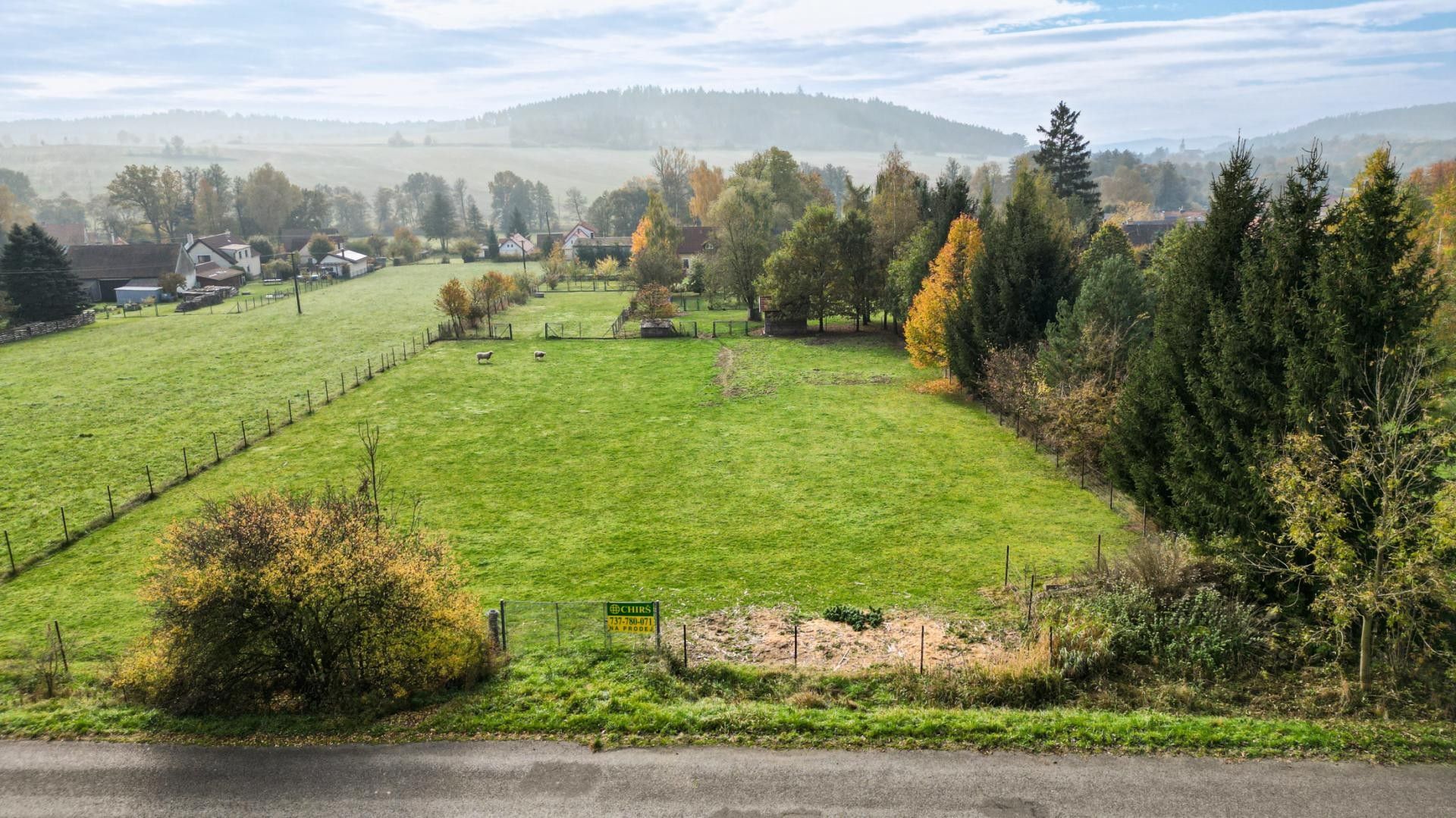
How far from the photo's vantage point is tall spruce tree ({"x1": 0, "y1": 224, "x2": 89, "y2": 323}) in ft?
211

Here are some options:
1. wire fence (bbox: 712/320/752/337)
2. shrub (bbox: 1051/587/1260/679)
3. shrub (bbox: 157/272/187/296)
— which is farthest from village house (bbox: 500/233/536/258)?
shrub (bbox: 1051/587/1260/679)

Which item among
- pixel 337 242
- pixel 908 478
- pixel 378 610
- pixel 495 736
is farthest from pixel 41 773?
pixel 337 242

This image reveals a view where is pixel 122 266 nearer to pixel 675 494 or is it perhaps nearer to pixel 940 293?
pixel 675 494

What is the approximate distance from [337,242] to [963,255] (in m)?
113

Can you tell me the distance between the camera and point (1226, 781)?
13.2 metres

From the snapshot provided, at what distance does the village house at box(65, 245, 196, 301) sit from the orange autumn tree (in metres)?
81.9

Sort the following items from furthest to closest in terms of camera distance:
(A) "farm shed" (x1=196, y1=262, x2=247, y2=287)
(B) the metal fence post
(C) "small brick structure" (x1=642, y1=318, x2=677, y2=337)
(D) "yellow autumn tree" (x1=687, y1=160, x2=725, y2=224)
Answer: (D) "yellow autumn tree" (x1=687, y1=160, x2=725, y2=224) → (A) "farm shed" (x1=196, y1=262, x2=247, y2=287) → (C) "small brick structure" (x1=642, y1=318, x2=677, y2=337) → (B) the metal fence post

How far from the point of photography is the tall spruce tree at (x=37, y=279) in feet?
211

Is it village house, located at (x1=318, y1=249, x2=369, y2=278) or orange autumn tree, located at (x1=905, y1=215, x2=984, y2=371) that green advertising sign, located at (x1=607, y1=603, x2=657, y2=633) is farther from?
village house, located at (x1=318, y1=249, x2=369, y2=278)

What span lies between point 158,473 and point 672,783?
90.5 ft

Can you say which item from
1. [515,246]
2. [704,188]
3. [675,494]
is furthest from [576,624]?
[515,246]

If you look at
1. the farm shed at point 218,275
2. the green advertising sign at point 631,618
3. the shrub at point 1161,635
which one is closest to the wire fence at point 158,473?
the green advertising sign at point 631,618

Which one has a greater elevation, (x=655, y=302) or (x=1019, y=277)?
(x=1019, y=277)

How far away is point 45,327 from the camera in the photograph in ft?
211
